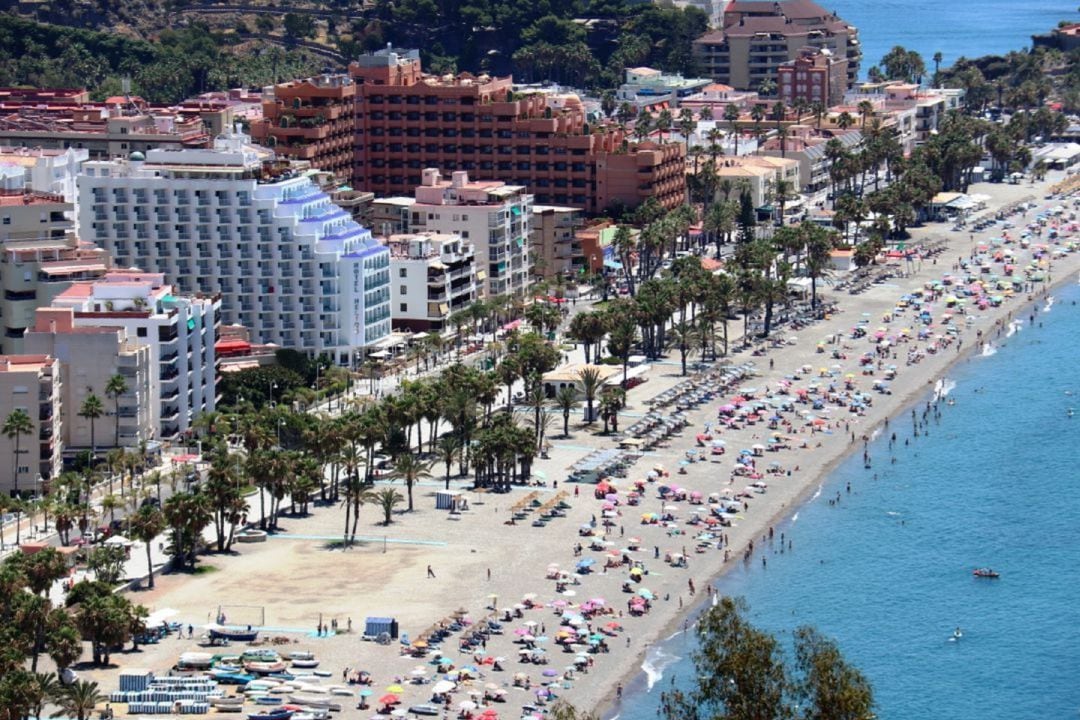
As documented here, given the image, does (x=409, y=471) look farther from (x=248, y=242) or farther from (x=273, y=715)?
(x=248, y=242)

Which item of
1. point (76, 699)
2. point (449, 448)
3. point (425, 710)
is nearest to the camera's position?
point (76, 699)

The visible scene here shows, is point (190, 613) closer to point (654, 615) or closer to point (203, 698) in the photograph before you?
point (203, 698)

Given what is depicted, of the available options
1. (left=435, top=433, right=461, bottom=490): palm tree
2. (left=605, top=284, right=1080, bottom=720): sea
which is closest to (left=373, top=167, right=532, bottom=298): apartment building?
(left=605, top=284, right=1080, bottom=720): sea

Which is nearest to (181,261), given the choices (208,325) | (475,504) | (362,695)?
(208,325)

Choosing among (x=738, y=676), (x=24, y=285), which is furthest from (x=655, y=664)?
(x=24, y=285)

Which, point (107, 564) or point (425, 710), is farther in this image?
point (107, 564)

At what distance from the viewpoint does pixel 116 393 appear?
13712 centimetres

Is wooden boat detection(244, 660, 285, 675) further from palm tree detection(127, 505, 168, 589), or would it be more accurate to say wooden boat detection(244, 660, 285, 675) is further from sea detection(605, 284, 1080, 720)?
sea detection(605, 284, 1080, 720)

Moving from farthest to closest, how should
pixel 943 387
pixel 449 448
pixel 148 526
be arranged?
pixel 943 387 → pixel 449 448 → pixel 148 526

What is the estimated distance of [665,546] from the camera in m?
129

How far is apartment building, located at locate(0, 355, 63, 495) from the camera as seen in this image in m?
132

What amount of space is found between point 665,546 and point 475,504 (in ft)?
40.7

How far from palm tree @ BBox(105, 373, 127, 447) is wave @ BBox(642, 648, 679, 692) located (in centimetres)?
3936

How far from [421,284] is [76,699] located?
8134 centimetres
